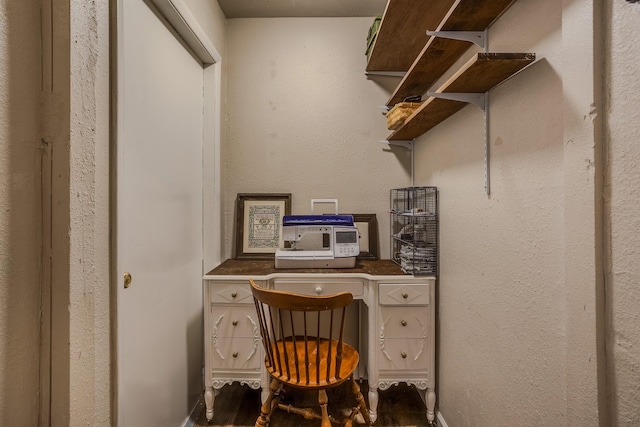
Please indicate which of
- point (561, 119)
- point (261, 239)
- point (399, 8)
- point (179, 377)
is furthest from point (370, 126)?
point (179, 377)

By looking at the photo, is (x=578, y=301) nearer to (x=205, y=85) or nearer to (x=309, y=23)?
(x=205, y=85)

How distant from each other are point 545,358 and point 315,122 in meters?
1.90

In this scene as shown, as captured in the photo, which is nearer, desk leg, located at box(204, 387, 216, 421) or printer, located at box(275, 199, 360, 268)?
desk leg, located at box(204, 387, 216, 421)

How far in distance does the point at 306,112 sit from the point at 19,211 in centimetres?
178

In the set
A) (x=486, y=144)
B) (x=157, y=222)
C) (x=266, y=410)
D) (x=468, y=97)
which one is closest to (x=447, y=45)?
(x=468, y=97)

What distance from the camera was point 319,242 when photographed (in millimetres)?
1785

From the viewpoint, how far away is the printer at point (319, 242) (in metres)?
1.72

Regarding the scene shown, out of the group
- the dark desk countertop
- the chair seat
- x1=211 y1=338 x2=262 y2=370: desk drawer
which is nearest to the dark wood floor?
x1=211 y1=338 x2=262 y2=370: desk drawer

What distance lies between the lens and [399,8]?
4.65 feet

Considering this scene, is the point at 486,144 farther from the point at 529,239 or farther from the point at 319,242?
the point at 319,242

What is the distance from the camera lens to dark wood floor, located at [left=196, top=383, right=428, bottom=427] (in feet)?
5.37

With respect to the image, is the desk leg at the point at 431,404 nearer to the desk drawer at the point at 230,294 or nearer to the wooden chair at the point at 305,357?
the wooden chair at the point at 305,357

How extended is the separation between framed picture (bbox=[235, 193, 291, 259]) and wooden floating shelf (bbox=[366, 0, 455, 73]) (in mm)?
1190

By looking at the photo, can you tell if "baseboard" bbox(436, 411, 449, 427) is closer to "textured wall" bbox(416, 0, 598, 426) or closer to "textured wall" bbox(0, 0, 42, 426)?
"textured wall" bbox(416, 0, 598, 426)
